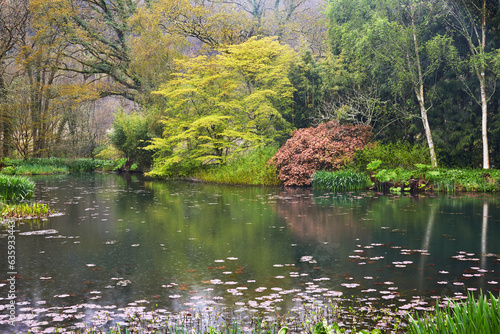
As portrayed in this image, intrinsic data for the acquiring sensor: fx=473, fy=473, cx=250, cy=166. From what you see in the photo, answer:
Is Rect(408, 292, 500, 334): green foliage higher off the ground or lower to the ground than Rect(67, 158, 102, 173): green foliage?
lower

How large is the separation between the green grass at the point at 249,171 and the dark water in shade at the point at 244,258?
7.78m

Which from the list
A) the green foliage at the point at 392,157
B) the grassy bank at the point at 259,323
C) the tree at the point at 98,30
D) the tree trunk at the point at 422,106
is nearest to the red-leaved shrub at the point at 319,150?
the green foliage at the point at 392,157

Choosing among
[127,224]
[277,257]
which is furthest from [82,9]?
[277,257]

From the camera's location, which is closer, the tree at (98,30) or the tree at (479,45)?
the tree at (479,45)

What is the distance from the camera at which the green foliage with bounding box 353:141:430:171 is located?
19.7 m

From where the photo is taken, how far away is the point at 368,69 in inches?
883

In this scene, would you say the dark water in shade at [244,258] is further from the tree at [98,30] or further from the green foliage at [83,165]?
the green foliage at [83,165]

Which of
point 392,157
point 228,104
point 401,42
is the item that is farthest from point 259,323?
point 228,104

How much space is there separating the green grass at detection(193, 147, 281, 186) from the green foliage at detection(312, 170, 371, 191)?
305cm

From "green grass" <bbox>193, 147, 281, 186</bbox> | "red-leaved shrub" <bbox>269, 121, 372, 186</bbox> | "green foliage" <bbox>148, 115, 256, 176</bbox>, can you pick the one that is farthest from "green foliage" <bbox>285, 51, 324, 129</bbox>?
"red-leaved shrub" <bbox>269, 121, 372, 186</bbox>

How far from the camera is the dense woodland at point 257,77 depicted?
19.6 metres

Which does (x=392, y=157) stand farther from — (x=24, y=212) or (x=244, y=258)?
(x=24, y=212)

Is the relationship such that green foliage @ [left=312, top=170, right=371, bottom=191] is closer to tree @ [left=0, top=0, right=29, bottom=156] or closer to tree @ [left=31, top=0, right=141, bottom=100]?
tree @ [left=31, top=0, right=141, bottom=100]

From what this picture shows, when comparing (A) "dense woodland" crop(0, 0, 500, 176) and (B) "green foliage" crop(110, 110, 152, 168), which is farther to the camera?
(B) "green foliage" crop(110, 110, 152, 168)
